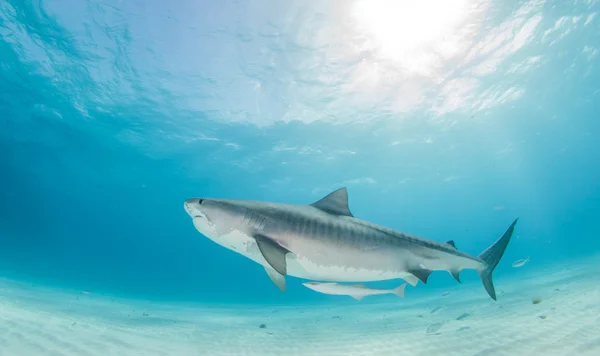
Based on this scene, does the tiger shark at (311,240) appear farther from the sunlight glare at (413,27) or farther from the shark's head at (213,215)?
the sunlight glare at (413,27)

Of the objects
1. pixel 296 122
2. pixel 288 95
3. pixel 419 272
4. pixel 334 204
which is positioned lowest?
pixel 419 272

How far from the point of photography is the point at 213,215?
311cm

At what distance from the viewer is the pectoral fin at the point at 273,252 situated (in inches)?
109

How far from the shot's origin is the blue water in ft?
48.4

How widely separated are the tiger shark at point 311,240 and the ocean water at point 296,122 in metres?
2.94

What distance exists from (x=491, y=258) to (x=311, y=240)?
318 centimetres

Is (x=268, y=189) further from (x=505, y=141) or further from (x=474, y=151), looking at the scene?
(x=505, y=141)

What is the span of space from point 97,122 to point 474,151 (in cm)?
3849

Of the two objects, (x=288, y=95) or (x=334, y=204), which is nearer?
(x=334, y=204)

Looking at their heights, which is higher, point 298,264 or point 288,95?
point 288,95

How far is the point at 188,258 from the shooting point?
489ft

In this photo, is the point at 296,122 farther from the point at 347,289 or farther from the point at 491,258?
the point at 491,258

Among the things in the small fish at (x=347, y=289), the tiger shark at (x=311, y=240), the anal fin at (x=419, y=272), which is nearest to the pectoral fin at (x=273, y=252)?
the tiger shark at (x=311, y=240)

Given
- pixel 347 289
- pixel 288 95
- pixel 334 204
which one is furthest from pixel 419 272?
pixel 288 95
